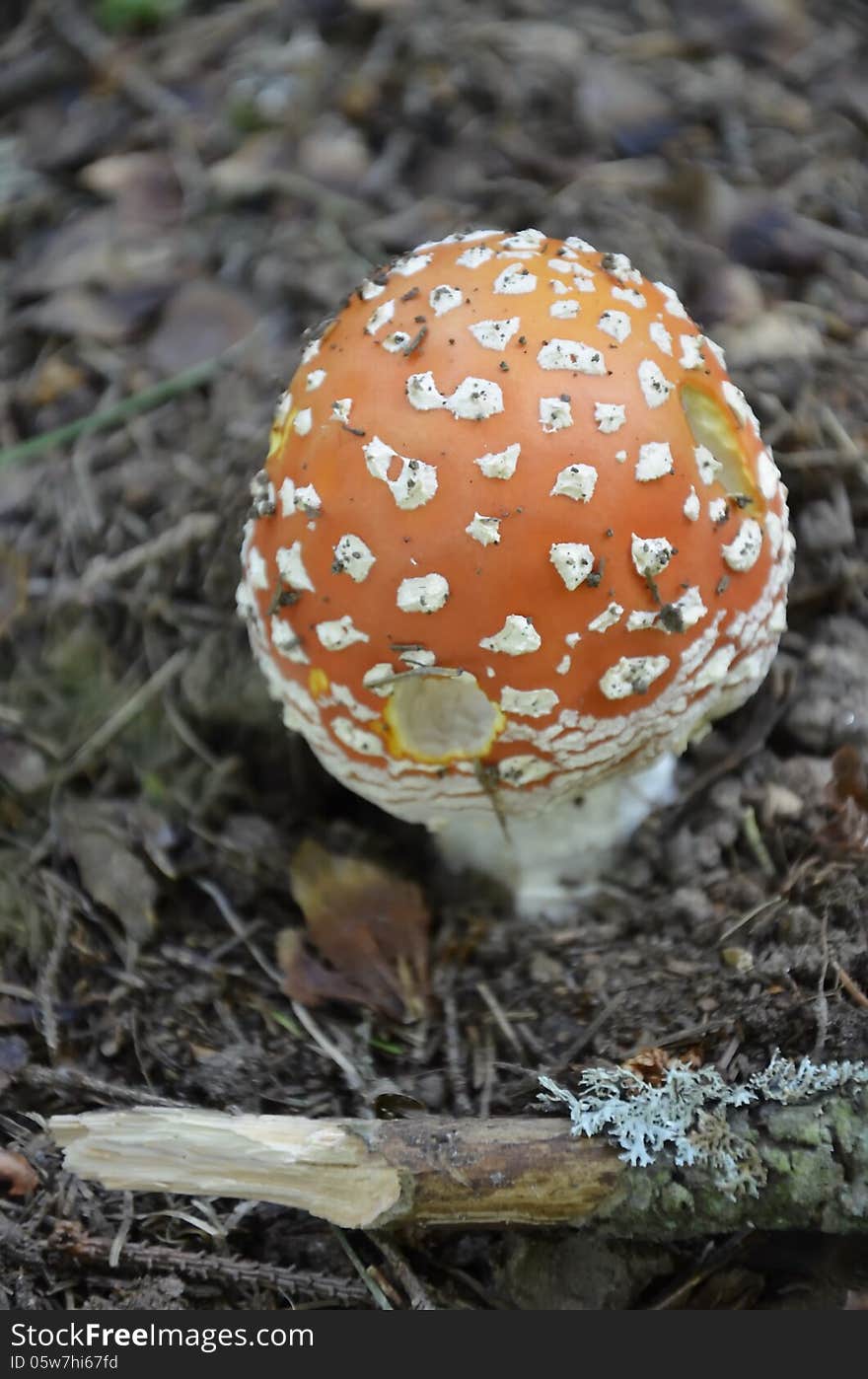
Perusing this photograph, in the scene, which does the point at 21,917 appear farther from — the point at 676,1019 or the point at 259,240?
the point at 259,240

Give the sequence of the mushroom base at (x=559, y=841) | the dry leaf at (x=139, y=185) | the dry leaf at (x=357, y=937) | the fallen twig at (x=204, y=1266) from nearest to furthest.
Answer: the fallen twig at (x=204, y=1266), the dry leaf at (x=357, y=937), the mushroom base at (x=559, y=841), the dry leaf at (x=139, y=185)

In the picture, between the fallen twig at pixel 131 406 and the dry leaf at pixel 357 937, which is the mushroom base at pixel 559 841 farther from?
the fallen twig at pixel 131 406

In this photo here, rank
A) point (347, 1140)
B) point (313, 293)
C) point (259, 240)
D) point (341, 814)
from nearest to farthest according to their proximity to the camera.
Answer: point (347, 1140) < point (341, 814) < point (313, 293) < point (259, 240)

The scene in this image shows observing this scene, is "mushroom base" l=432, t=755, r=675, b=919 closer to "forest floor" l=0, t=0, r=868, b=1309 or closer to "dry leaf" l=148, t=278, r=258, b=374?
"forest floor" l=0, t=0, r=868, b=1309

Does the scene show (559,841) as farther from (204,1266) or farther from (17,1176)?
(17,1176)

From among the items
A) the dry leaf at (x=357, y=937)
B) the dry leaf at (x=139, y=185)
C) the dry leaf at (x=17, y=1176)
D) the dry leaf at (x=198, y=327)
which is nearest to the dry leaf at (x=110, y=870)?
the dry leaf at (x=357, y=937)

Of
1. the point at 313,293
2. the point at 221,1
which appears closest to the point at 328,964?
the point at 313,293
